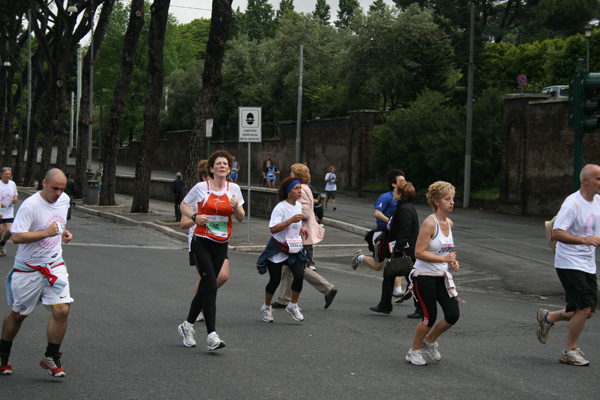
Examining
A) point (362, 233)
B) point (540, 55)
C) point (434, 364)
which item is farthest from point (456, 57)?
point (434, 364)

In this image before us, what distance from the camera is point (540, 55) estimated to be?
5150 cm

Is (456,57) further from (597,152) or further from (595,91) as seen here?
(595,91)

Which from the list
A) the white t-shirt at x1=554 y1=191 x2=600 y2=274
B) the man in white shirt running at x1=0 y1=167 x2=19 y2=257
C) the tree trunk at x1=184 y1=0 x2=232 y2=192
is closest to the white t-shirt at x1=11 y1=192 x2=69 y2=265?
the white t-shirt at x1=554 y1=191 x2=600 y2=274

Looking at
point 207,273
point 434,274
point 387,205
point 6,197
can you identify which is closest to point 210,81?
point 6,197

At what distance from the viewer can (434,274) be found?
7254mm

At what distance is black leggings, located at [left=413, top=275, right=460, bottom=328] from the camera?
7.18 meters

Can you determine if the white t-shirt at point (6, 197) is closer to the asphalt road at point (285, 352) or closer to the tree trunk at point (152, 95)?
the asphalt road at point (285, 352)

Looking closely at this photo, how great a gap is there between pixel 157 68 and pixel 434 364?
837 inches

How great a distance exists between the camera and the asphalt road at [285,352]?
6301 millimetres

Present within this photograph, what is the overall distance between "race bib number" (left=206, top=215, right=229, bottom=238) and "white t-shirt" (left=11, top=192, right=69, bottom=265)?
150cm

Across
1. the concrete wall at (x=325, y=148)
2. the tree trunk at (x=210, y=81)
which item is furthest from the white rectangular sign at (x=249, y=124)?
the concrete wall at (x=325, y=148)

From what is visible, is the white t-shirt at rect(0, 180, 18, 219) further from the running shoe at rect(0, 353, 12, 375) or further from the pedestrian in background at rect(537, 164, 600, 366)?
the pedestrian in background at rect(537, 164, 600, 366)

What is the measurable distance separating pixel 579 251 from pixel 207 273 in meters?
3.48

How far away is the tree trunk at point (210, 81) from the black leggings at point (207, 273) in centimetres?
1534
